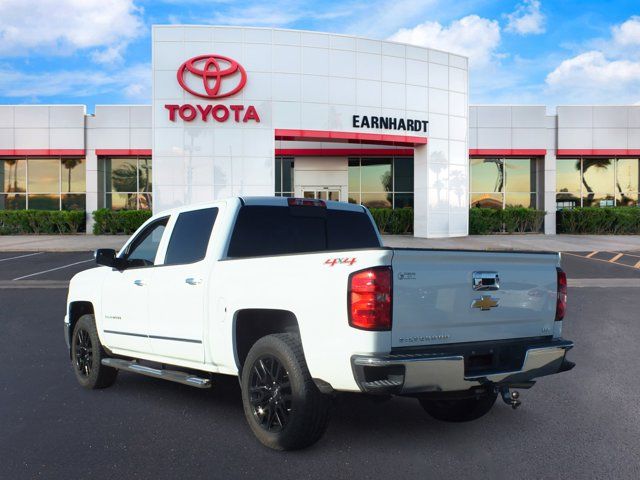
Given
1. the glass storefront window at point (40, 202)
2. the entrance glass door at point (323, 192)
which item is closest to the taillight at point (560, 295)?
the entrance glass door at point (323, 192)

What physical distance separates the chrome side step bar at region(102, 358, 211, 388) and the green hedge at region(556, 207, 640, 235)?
34.1m

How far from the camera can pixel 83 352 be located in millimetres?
6879

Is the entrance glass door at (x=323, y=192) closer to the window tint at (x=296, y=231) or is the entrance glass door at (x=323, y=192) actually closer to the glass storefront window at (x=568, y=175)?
the glass storefront window at (x=568, y=175)

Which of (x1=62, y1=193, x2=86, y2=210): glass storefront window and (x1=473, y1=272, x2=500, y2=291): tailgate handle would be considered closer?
(x1=473, y1=272, x2=500, y2=291): tailgate handle

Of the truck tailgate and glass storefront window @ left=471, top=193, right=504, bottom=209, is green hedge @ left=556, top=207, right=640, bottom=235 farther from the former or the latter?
the truck tailgate

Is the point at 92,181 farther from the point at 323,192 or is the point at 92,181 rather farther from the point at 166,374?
the point at 166,374

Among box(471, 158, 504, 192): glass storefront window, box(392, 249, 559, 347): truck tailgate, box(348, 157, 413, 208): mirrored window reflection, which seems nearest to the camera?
box(392, 249, 559, 347): truck tailgate

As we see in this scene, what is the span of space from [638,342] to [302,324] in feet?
21.0

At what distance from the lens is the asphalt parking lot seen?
4312mm

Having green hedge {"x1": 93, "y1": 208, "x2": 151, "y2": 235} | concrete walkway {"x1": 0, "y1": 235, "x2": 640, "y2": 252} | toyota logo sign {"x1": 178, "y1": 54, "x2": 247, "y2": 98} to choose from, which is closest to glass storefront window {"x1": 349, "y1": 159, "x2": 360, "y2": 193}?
concrete walkway {"x1": 0, "y1": 235, "x2": 640, "y2": 252}

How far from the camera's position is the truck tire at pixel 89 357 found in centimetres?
654

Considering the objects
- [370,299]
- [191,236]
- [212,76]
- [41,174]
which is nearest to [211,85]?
[212,76]

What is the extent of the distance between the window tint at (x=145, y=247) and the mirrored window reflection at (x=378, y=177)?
3161cm

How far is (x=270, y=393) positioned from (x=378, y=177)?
33.8 meters
